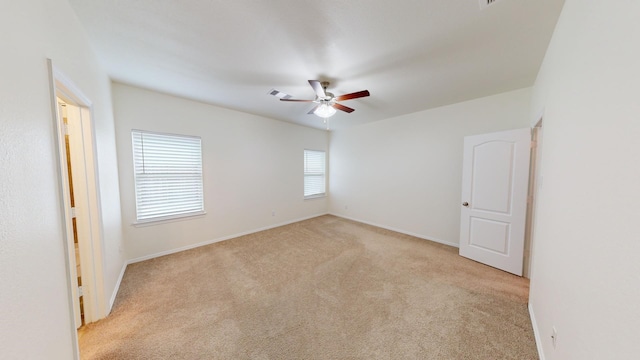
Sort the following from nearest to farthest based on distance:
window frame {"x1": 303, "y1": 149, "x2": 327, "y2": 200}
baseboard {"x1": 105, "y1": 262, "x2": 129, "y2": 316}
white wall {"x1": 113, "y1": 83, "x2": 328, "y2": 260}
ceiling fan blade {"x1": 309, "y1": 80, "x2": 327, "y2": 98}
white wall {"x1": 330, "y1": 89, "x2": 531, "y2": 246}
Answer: baseboard {"x1": 105, "y1": 262, "x2": 129, "y2": 316}
ceiling fan blade {"x1": 309, "y1": 80, "x2": 327, "y2": 98}
white wall {"x1": 113, "y1": 83, "x2": 328, "y2": 260}
white wall {"x1": 330, "y1": 89, "x2": 531, "y2": 246}
window frame {"x1": 303, "y1": 149, "x2": 327, "y2": 200}

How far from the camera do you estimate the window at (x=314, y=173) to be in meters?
5.18

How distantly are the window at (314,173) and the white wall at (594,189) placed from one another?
4.24 m

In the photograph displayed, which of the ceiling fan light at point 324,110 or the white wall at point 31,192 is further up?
the ceiling fan light at point 324,110

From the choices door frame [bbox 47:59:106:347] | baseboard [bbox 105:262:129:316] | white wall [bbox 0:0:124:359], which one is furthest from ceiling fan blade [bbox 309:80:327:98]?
baseboard [bbox 105:262:129:316]

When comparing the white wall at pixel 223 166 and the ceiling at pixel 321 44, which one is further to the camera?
the white wall at pixel 223 166

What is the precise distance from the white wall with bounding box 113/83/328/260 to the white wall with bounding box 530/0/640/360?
13.4 feet

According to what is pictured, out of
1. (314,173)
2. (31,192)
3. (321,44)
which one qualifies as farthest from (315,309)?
(314,173)

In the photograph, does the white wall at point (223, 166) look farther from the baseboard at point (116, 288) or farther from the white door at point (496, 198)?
the white door at point (496, 198)

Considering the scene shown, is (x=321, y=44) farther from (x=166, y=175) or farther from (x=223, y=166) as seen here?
(x=166, y=175)

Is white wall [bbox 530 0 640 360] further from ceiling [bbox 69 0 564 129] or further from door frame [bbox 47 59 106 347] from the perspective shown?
door frame [bbox 47 59 106 347]

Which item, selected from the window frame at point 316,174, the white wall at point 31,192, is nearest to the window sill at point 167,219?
the white wall at point 31,192

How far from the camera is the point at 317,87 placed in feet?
6.97

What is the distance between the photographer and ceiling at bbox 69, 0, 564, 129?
142cm

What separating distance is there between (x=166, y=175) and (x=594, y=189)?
4.31 metres
